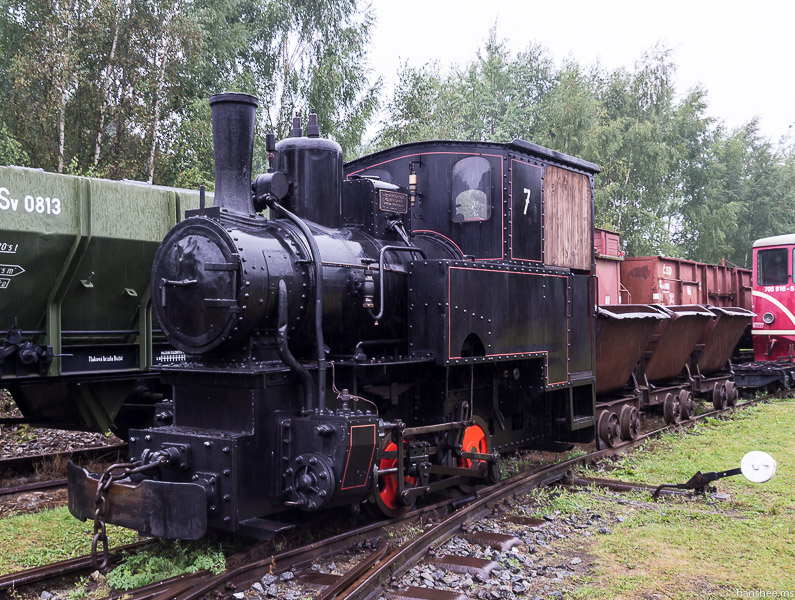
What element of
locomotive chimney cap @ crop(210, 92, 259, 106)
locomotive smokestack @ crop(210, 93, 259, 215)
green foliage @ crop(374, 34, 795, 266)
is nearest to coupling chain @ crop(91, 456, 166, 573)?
locomotive smokestack @ crop(210, 93, 259, 215)

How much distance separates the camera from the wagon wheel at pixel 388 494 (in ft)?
19.4

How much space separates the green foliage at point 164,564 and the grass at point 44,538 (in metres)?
0.69

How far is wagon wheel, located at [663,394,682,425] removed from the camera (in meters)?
11.8

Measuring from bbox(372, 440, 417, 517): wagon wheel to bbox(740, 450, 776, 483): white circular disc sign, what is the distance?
282cm

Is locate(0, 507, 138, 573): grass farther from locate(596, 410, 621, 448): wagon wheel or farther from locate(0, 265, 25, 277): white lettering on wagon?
locate(596, 410, 621, 448): wagon wheel

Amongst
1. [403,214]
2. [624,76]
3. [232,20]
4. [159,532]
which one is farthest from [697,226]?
[159,532]

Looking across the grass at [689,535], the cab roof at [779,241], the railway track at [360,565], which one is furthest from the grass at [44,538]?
the cab roof at [779,241]

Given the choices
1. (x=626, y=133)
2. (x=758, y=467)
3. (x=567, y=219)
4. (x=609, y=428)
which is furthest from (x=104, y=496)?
(x=626, y=133)

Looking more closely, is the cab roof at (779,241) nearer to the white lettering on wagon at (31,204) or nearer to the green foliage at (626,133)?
the green foliage at (626,133)

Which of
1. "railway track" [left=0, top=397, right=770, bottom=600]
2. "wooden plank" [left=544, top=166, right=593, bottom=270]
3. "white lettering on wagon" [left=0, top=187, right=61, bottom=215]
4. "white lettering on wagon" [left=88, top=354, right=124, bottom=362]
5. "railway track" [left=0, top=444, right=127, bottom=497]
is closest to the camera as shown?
"railway track" [left=0, top=397, right=770, bottom=600]

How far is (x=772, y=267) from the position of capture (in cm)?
1623

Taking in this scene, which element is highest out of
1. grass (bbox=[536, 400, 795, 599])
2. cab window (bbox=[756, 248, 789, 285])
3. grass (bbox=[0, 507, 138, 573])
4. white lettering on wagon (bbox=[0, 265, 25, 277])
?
cab window (bbox=[756, 248, 789, 285])

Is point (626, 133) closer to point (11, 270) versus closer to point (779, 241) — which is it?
point (779, 241)

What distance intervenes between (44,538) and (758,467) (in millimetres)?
5824
